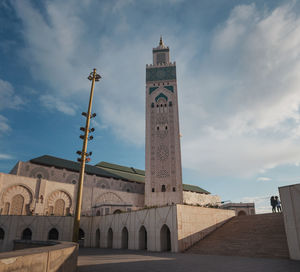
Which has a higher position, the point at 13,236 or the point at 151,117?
the point at 151,117

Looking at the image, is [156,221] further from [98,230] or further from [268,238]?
[98,230]

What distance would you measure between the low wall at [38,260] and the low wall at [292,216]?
9.32 m

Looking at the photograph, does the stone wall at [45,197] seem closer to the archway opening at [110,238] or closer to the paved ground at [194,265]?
the archway opening at [110,238]

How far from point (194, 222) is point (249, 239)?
3548 mm

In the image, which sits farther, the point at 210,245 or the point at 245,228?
the point at 245,228

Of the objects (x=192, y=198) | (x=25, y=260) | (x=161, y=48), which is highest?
(x=161, y=48)

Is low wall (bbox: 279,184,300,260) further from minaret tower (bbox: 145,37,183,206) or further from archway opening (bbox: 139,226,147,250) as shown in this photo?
minaret tower (bbox: 145,37,183,206)

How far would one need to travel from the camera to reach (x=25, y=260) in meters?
3.96

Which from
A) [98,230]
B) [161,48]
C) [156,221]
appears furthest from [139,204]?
[161,48]

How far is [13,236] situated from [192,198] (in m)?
35.2

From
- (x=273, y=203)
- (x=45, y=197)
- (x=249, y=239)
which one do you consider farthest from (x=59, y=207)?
(x=249, y=239)

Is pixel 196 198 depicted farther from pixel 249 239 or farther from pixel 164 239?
pixel 249 239

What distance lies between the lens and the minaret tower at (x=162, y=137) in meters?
37.2

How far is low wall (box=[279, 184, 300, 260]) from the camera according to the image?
33.3 ft
